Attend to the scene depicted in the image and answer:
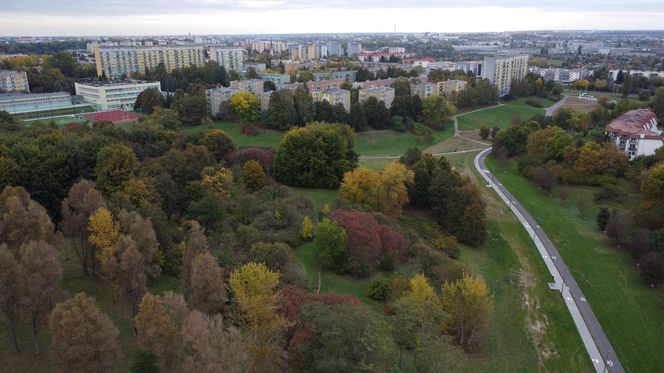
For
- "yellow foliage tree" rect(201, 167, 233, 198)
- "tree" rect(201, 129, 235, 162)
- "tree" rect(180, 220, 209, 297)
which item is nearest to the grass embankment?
"tree" rect(201, 129, 235, 162)

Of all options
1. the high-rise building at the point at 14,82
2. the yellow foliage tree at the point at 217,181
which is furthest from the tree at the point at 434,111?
the high-rise building at the point at 14,82

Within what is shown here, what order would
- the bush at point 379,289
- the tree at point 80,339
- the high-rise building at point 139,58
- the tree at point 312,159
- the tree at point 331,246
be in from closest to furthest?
the tree at point 80,339 → the bush at point 379,289 → the tree at point 331,246 → the tree at point 312,159 → the high-rise building at point 139,58

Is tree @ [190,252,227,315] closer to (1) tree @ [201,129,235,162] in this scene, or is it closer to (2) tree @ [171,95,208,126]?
(1) tree @ [201,129,235,162]

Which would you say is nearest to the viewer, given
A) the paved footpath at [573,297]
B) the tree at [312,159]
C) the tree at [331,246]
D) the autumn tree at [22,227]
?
the autumn tree at [22,227]

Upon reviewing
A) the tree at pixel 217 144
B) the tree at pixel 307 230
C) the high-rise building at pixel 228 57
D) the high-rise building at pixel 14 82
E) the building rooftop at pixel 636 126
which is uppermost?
the high-rise building at pixel 228 57

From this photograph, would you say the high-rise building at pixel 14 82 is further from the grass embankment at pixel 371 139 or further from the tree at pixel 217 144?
the tree at pixel 217 144

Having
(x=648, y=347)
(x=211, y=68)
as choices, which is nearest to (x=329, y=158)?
(x=648, y=347)

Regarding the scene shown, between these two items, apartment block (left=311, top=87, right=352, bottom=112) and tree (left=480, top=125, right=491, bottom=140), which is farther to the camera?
tree (left=480, top=125, right=491, bottom=140)

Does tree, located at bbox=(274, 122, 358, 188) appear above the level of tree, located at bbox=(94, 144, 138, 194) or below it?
below
